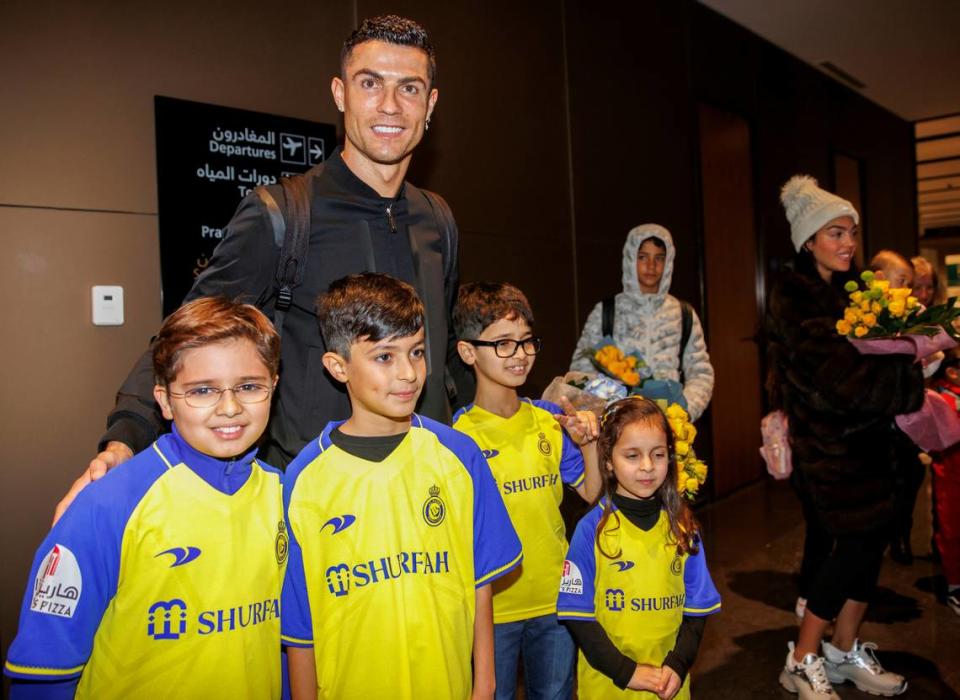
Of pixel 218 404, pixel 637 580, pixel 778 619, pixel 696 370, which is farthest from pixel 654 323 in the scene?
pixel 218 404

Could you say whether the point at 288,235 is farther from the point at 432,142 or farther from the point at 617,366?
the point at 432,142

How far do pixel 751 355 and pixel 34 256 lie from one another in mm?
5665

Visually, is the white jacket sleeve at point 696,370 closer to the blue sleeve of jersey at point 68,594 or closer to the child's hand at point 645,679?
the child's hand at point 645,679

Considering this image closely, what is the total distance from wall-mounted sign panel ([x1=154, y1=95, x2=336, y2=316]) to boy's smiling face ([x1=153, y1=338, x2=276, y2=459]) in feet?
5.24

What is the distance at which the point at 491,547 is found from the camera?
158cm

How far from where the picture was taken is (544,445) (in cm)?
216

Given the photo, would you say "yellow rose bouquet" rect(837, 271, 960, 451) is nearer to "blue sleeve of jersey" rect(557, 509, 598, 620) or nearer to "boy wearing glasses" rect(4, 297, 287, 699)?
"blue sleeve of jersey" rect(557, 509, 598, 620)

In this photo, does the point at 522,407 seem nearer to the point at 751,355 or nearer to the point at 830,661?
the point at 830,661

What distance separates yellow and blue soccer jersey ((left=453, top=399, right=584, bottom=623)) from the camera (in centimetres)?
204

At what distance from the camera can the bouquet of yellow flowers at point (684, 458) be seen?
6.84ft

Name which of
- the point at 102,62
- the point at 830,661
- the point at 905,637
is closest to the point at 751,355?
the point at 905,637

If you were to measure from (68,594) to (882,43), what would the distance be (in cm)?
812

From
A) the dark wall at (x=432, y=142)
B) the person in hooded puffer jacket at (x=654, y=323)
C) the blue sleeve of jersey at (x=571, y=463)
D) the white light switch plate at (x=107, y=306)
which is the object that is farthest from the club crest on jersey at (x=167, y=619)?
the person in hooded puffer jacket at (x=654, y=323)

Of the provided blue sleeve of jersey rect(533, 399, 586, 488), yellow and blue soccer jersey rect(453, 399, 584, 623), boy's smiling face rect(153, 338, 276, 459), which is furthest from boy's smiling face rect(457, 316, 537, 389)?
boy's smiling face rect(153, 338, 276, 459)
